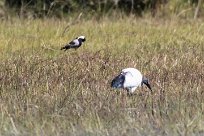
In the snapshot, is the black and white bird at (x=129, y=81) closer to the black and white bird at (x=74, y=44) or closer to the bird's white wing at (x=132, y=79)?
the bird's white wing at (x=132, y=79)

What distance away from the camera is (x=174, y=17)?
49.0ft

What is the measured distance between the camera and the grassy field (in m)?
6.17

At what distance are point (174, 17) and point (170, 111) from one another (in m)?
8.58

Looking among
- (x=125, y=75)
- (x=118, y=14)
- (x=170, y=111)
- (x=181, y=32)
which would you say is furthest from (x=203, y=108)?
(x=118, y=14)

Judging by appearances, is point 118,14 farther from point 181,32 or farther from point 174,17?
point 181,32

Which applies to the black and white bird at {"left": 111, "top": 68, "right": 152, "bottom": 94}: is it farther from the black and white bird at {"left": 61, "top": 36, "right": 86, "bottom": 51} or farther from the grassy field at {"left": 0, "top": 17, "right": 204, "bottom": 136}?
the black and white bird at {"left": 61, "top": 36, "right": 86, "bottom": 51}

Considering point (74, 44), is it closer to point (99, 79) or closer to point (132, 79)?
point (99, 79)

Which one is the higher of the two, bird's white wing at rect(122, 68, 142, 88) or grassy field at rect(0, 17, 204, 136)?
bird's white wing at rect(122, 68, 142, 88)

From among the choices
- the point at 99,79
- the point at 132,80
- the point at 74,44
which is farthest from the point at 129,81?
the point at 74,44

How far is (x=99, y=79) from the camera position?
8250mm

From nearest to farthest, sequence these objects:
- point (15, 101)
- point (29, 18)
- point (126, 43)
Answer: point (15, 101), point (126, 43), point (29, 18)

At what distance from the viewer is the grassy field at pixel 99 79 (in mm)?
6168

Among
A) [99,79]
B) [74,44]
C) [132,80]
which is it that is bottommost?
[74,44]

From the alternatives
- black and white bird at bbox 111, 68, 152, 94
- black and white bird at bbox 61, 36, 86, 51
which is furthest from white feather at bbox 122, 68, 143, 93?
black and white bird at bbox 61, 36, 86, 51
